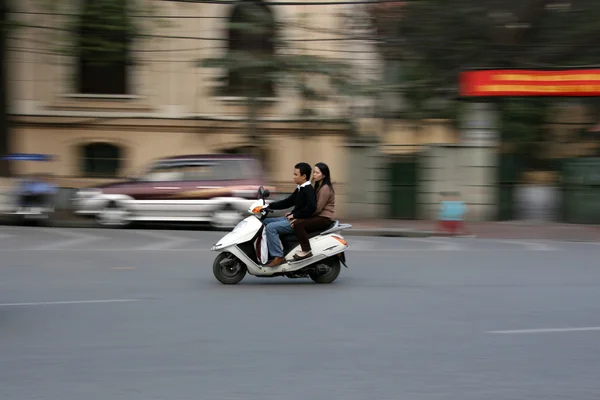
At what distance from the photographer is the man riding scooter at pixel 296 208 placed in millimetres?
9633

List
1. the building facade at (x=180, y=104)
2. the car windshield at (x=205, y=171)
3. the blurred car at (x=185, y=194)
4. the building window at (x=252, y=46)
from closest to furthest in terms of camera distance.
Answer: the blurred car at (x=185, y=194)
the car windshield at (x=205, y=171)
the building window at (x=252, y=46)
the building facade at (x=180, y=104)

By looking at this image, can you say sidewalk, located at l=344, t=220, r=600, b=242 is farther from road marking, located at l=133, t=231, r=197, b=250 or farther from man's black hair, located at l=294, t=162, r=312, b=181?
man's black hair, located at l=294, t=162, r=312, b=181

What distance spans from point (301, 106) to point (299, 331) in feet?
54.6

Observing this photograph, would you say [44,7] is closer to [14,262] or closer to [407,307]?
[14,262]

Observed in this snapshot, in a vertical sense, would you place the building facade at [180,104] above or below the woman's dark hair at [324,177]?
above

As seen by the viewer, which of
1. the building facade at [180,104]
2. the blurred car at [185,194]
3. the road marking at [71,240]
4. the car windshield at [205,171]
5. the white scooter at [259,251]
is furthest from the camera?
the building facade at [180,104]

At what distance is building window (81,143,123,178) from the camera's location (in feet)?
80.4

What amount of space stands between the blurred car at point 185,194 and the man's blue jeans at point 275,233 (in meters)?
7.77

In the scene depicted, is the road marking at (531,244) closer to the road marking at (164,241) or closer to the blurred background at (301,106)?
the blurred background at (301,106)

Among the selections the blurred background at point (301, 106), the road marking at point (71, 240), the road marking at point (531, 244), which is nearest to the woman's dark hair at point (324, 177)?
the road marking at point (71, 240)

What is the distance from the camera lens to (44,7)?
21.3 metres

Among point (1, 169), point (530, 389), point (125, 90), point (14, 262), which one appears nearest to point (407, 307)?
point (530, 389)

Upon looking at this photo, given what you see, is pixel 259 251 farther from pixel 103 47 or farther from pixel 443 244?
pixel 103 47

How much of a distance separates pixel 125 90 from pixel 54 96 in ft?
6.72
